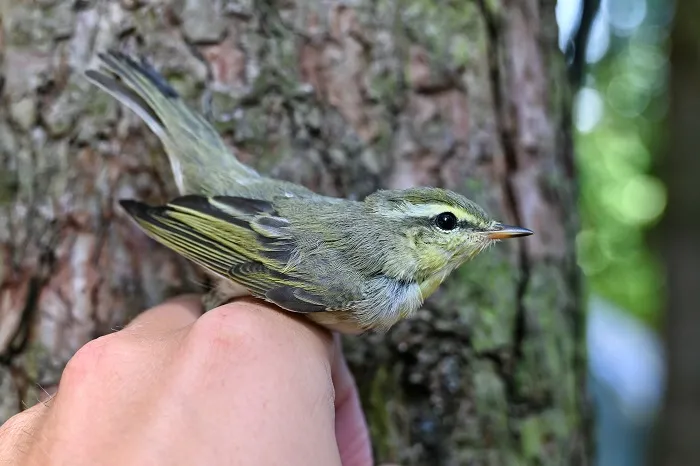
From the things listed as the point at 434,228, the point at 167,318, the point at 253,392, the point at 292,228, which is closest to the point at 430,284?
the point at 434,228

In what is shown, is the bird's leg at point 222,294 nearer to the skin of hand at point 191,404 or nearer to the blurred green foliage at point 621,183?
the skin of hand at point 191,404

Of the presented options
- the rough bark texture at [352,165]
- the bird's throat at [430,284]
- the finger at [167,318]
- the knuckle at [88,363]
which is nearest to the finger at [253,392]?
the knuckle at [88,363]

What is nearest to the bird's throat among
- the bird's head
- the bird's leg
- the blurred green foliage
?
the bird's head

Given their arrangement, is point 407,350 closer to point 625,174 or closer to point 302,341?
point 302,341

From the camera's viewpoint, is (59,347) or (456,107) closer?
(59,347)

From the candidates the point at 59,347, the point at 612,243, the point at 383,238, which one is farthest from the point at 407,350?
the point at 612,243

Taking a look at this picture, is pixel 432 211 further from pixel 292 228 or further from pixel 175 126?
pixel 175 126
